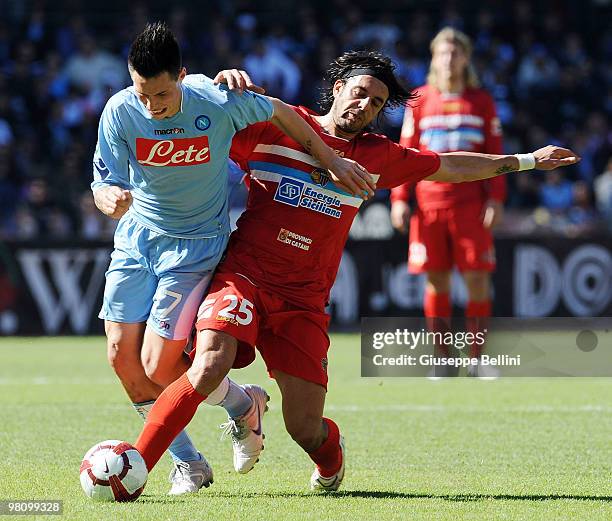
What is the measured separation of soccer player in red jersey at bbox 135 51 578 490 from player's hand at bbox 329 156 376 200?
24 centimetres

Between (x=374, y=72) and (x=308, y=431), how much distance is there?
6.10 feet

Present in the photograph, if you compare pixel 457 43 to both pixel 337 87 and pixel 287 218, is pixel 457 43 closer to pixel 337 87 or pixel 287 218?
pixel 337 87

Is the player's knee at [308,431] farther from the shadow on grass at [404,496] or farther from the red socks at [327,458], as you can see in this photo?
the shadow on grass at [404,496]

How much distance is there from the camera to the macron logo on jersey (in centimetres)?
544

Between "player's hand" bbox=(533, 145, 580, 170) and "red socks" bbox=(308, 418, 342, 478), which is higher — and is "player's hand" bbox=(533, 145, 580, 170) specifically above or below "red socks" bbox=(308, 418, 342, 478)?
above

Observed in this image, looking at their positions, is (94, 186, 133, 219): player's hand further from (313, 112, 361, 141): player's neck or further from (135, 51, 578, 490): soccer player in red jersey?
(313, 112, 361, 141): player's neck

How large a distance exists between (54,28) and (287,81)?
4583 millimetres

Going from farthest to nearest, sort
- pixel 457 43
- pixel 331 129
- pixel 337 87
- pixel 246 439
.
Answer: pixel 457 43 < pixel 337 87 < pixel 331 129 < pixel 246 439

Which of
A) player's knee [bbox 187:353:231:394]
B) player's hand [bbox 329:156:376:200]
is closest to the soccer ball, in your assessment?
player's knee [bbox 187:353:231:394]

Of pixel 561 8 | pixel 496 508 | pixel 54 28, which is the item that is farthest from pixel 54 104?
pixel 496 508

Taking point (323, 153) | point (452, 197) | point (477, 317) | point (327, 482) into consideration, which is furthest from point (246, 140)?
point (477, 317)

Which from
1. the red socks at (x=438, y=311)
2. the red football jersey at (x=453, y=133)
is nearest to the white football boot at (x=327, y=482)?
the red socks at (x=438, y=311)

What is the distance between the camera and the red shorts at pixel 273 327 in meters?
5.48

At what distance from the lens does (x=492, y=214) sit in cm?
1024
